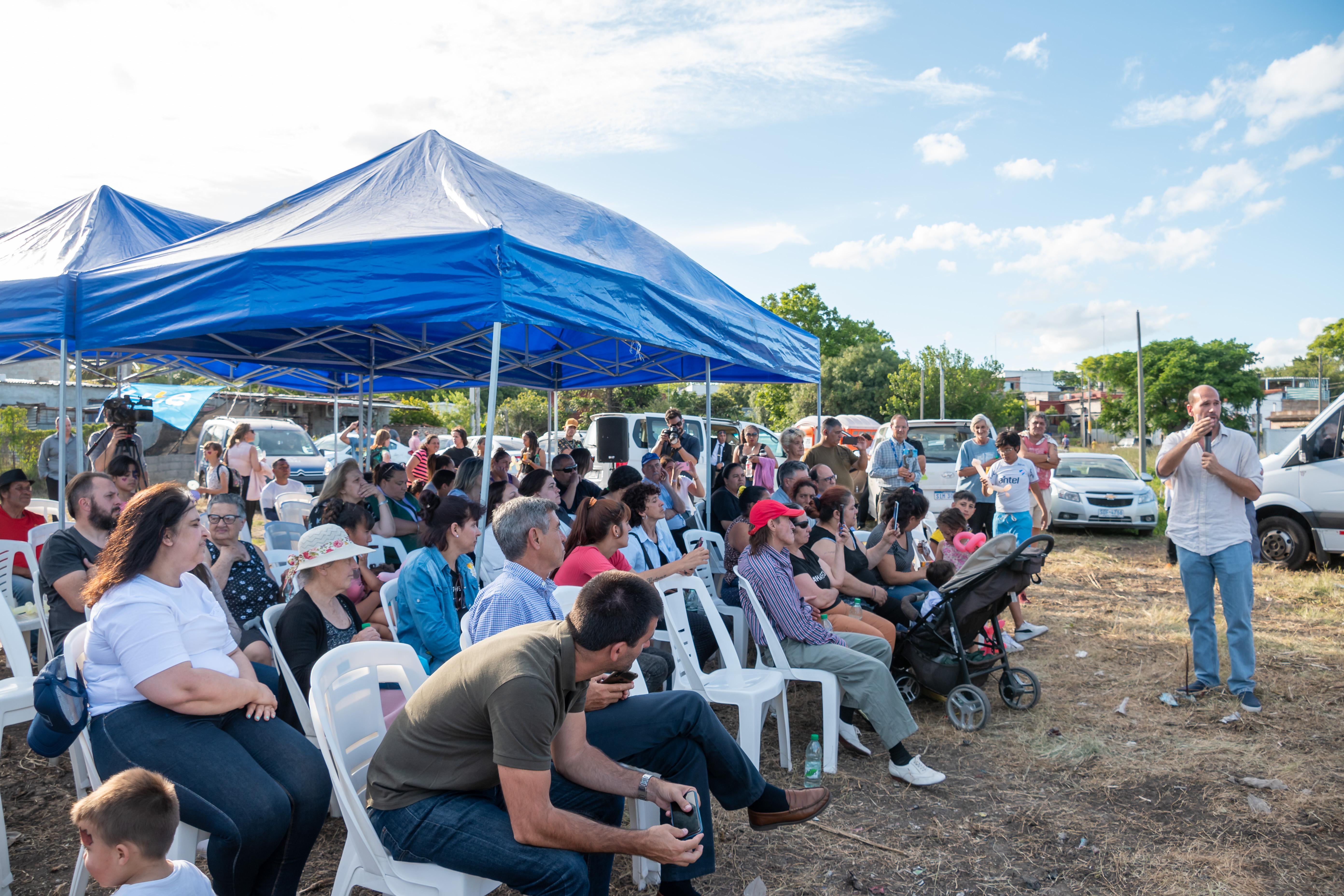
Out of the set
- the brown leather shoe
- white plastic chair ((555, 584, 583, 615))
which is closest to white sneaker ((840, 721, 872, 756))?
the brown leather shoe

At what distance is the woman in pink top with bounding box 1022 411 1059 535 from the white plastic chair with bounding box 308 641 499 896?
7.13 metres

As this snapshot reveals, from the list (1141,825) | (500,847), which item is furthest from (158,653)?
(1141,825)

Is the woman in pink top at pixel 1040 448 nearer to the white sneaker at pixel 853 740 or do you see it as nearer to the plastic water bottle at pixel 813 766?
the white sneaker at pixel 853 740

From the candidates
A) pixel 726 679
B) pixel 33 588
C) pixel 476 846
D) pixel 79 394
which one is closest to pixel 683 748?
pixel 476 846

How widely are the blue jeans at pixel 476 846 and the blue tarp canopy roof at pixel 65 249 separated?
4.11 metres

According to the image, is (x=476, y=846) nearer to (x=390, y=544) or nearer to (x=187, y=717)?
(x=187, y=717)

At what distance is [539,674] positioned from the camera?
6.51 feet

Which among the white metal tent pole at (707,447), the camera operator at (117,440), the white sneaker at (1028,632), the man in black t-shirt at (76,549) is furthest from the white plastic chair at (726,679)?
the camera operator at (117,440)

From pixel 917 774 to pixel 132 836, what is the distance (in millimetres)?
3190

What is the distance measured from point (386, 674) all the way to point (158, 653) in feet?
2.36

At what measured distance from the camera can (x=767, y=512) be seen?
4.35m

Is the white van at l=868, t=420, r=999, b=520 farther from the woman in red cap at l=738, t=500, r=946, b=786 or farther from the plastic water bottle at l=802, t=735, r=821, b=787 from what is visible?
the plastic water bottle at l=802, t=735, r=821, b=787

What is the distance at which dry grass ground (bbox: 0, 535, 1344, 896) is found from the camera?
118 inches

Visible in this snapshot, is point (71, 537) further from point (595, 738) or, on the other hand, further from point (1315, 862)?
point (1315, 862)
